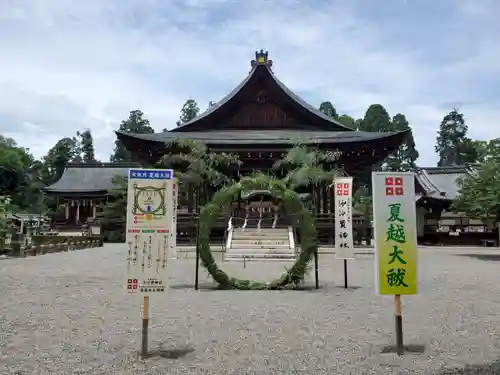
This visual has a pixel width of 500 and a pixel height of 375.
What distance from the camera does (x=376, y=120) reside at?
7756cm

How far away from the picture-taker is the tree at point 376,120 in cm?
7650

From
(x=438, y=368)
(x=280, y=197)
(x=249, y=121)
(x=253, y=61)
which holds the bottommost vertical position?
(x=438, y=368)

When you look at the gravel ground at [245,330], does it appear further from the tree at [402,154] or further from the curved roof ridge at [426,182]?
the tree at [402,154]

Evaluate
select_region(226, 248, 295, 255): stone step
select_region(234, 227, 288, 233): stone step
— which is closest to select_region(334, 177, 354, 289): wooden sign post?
select_region(226, 248, 295, 255): stone step

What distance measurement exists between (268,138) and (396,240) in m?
20.6

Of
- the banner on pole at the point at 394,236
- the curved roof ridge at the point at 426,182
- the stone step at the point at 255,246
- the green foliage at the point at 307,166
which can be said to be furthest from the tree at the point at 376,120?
the banner on pole at the point at 394,236

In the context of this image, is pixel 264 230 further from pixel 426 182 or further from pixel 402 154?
pixel 402 154

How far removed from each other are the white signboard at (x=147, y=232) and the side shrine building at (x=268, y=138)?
1724 centimetres

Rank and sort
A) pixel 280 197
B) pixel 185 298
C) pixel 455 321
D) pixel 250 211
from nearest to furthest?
pixel 455 321
pixel 185 298
pixel 280 197
pixel 250 211

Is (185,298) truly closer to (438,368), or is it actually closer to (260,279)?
(260,279)

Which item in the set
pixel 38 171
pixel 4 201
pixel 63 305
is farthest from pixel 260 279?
pixel 38 171

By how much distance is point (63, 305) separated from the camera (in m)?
8.34

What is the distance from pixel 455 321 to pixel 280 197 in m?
4.06

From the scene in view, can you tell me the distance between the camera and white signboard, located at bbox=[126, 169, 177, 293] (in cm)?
528
